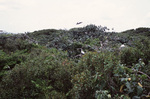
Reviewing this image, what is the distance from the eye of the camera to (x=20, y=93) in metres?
3.67

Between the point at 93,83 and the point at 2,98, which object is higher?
the point at 93,83

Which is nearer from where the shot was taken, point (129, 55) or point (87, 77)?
point (87, 77)

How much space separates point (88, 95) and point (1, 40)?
834 centimetres

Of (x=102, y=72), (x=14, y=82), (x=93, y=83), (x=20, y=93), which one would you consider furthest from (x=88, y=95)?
(x=14, y=82)

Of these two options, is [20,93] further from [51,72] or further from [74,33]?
[74,33]

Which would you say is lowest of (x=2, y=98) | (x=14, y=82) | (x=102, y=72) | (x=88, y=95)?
(x=2, y=98)

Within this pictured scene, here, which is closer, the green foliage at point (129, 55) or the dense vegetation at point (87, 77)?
the dense vegetation at point (87, 77)

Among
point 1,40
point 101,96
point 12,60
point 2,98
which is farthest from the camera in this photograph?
point 1,40

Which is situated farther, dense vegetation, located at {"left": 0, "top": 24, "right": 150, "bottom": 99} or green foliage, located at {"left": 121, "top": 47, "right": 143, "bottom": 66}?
green foliage, located at {"left": 121, "top": 47, "right": 143, "bottom": 66}

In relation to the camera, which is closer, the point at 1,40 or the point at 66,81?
the point at 66,81

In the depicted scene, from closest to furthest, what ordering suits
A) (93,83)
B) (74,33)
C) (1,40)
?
1. (93,83)
2. (1,40)
3. (74,33)

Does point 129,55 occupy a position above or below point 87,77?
above

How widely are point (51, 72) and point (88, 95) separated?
2.08m

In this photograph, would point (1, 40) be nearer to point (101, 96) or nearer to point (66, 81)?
point (66, 81)
